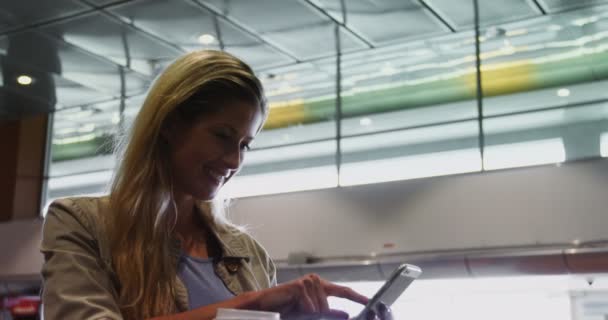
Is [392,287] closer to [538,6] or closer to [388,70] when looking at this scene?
[538,6]

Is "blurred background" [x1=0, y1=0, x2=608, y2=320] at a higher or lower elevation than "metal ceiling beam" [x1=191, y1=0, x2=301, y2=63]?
lower

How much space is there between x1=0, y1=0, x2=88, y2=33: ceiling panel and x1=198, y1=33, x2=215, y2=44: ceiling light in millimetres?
1609

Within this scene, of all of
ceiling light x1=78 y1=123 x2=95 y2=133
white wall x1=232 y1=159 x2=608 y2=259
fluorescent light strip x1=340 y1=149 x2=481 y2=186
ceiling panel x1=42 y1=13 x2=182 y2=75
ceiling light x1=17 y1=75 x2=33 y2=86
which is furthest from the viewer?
ceiling light x1=78 y1=123 x2=95 y2=133

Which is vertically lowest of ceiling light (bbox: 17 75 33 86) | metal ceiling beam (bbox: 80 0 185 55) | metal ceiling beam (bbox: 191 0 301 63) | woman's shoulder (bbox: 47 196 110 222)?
woman's shoulder (bbox: 47 196 110 222)

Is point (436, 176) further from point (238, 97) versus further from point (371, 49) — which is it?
point (238, 97)

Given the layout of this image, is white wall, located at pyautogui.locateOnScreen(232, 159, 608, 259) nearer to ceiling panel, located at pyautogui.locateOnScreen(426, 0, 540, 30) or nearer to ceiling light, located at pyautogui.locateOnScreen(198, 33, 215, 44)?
ceiling panel, located at pyautogui.locateOnScreen(426, 0, 540, 30)

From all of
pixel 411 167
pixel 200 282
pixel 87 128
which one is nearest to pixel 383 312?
pixel 200 282

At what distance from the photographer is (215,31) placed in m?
10.7

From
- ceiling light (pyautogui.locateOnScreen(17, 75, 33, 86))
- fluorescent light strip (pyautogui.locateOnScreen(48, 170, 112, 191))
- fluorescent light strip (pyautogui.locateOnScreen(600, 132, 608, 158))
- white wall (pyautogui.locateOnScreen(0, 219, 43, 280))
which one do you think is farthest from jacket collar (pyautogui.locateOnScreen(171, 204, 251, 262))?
fluorescent light strip (pyautogui.locateOnScreen(48, 170, 112, 191))

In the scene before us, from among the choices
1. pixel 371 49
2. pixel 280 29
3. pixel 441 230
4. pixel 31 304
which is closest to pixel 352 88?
pixel 371 49

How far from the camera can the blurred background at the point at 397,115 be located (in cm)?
991

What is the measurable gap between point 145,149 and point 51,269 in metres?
0.25

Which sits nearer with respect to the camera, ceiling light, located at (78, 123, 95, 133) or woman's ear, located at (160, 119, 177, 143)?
woman's ear, located at (160, 119, 177, 143)

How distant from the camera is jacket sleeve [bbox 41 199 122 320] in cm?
A: 135
